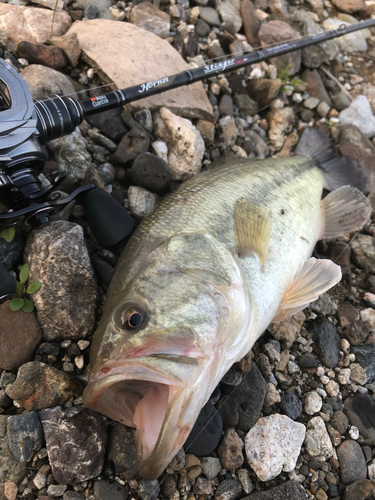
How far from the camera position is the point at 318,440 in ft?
9.26

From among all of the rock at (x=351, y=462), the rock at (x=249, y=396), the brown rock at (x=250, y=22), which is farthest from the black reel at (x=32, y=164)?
the brown rock at (x=250, y=22)

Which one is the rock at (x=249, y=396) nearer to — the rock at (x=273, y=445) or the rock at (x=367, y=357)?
the rock at (x=273, y=445)

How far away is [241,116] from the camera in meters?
4.70

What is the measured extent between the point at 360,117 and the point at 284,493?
15.9 feet

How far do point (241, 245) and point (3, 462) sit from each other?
2.09 metres

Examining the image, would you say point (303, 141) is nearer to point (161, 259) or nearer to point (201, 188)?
point (201, 188)

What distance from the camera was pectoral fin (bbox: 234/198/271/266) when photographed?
2666 millimetres

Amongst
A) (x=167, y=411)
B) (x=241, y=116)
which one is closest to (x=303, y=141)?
(x=241, y=116)

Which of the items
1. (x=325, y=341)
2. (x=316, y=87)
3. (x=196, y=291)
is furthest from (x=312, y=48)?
(x=196, y=291)

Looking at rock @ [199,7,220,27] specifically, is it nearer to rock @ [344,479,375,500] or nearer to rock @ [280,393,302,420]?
rock @ [280,393,302,420]

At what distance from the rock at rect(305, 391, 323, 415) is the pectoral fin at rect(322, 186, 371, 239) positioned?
63.7 inches

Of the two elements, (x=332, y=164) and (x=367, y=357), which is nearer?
(x=367, y=357)

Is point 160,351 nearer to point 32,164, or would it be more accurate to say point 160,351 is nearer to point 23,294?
point 23,294

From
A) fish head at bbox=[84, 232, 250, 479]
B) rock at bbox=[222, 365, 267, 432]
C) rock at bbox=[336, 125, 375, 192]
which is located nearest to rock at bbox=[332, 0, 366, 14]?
rock at bbox=[336, 125, 375, 192]
